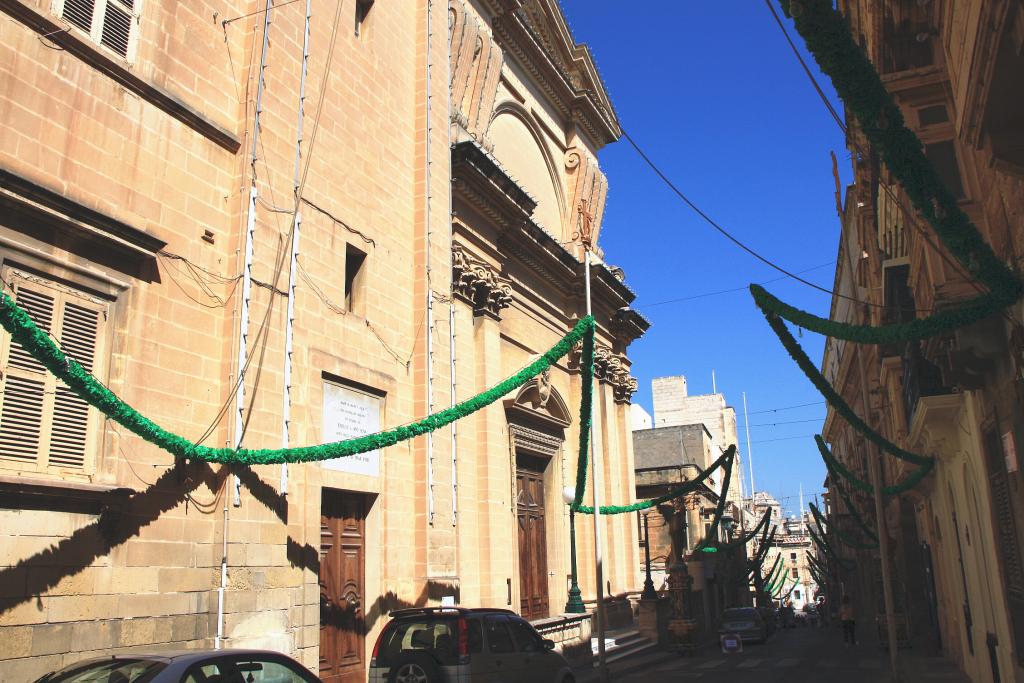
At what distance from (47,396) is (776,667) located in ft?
60.5

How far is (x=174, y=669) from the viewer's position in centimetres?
589

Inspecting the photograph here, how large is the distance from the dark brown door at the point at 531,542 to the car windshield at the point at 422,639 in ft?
34.5

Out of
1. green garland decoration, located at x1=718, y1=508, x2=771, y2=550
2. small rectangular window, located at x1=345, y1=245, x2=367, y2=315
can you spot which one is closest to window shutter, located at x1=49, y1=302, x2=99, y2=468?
small rectangular window, located at x1=345, y1=245, x2=367, y2=315

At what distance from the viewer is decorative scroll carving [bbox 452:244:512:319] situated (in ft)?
59.9

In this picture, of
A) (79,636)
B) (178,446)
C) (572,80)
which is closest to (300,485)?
(178,446)

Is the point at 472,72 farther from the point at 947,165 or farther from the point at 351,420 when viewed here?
the point at 947,165

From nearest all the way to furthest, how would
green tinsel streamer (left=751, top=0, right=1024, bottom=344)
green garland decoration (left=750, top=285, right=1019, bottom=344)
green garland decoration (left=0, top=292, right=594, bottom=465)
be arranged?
green tinsel streamer (left=751, top=0, right=1024, bottom=344) → green garland decoration (left=0, top=292, right=594, bottom=465) → green garland decoration (left=750, top=285, right=1019, bottom=344)

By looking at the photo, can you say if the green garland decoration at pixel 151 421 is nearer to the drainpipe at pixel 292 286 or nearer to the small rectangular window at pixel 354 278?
the drainpipe at pixel 292 286

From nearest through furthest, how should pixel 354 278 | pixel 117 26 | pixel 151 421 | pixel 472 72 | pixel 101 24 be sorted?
pixel 151 421, pixel 101 24, pixel 117 26, pixel 354 278, pixel 472 72

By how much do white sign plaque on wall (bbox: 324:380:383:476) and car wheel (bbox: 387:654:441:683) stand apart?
3270mm

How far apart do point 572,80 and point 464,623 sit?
21594mm

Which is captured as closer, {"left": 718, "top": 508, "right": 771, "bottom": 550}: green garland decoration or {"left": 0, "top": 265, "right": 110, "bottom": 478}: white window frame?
{"left": 0, "top": 265, "right": 110, "bottom": 478}: white window frame

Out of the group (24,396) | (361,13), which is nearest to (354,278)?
(361,13)

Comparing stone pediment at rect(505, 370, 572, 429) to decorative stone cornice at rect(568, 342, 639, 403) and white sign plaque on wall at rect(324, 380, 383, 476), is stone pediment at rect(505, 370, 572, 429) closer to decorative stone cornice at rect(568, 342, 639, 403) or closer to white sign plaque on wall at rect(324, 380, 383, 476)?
decorative stone cornice at rect(568, 342, 639, 403)
